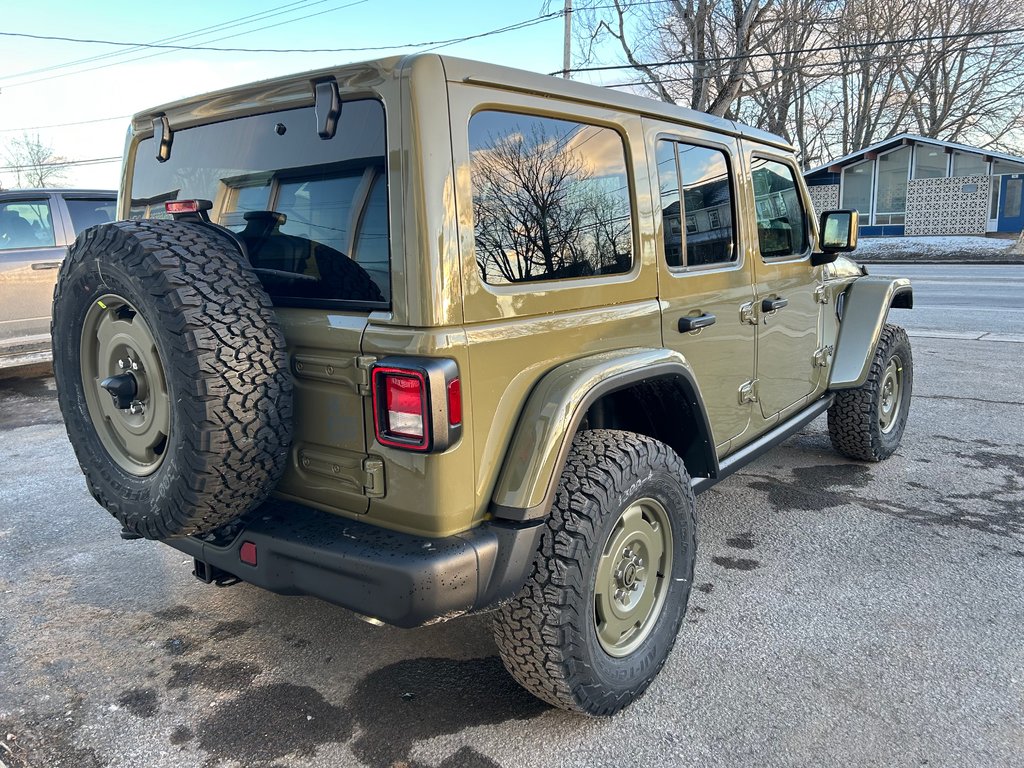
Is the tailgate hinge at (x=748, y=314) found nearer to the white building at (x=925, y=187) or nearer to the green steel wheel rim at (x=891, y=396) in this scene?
the green steel wheel rim at (x=891, y=396)

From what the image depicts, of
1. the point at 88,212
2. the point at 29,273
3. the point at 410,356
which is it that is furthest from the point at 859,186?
the point at 410,356

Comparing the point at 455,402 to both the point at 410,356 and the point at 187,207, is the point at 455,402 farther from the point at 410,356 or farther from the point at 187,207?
the point at 187,207

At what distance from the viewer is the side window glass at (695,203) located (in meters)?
2.94

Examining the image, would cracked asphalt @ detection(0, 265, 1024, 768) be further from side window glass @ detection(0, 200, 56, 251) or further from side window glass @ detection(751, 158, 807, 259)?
side window glass @ detection(0, 200, 56, 251)

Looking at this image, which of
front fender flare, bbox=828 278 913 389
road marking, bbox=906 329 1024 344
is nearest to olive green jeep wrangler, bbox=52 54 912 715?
front fender flare, bbox=828 278 913 389

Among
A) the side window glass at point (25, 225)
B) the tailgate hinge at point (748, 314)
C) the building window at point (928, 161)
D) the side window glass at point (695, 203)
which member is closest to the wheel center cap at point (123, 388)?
the side window glass at point (695, 203)

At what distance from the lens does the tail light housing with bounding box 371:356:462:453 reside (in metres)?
1.97

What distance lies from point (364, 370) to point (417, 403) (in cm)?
21

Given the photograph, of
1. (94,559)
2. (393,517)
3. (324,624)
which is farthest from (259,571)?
(94,559)

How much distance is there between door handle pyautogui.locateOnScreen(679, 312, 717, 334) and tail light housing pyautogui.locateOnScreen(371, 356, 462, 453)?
122 centimetres

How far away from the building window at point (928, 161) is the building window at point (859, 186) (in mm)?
1697

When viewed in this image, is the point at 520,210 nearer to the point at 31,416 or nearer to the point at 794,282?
the point at 794,282

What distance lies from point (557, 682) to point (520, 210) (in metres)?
1.42

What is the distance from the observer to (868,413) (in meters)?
4.68
